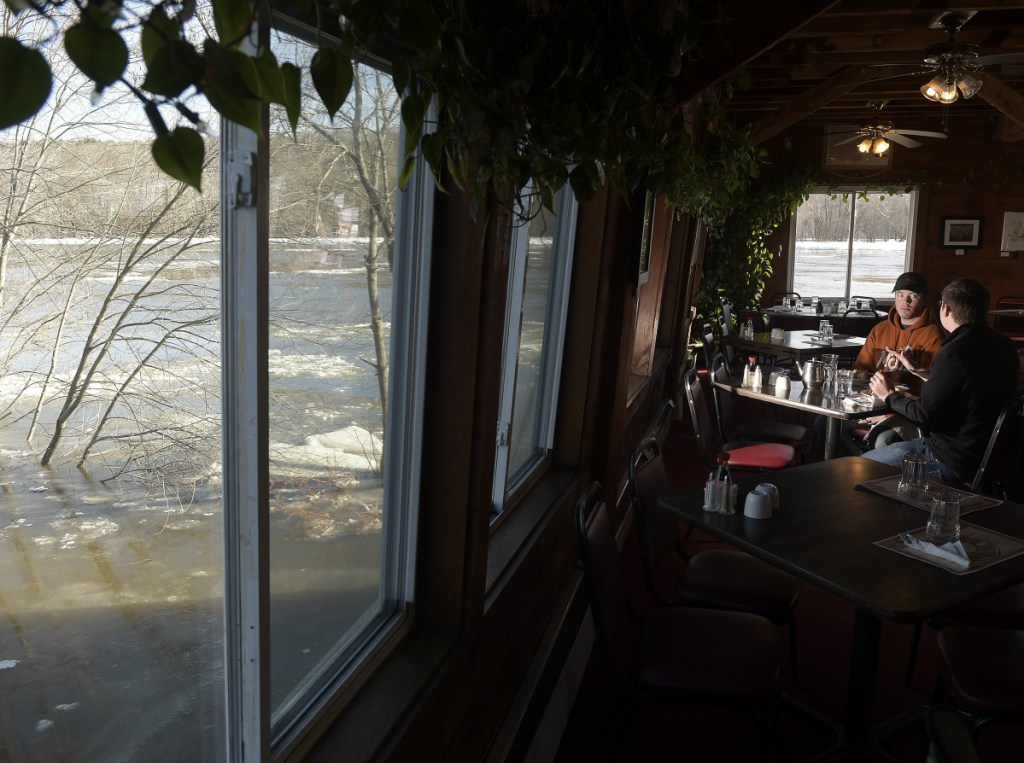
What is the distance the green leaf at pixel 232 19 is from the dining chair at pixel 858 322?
10.1 m

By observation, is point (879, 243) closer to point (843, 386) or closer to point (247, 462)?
point (843, 386)

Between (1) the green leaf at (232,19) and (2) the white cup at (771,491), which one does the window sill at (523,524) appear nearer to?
(2) the white cup at (771,491)

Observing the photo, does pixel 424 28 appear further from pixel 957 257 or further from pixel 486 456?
pixel 957 257

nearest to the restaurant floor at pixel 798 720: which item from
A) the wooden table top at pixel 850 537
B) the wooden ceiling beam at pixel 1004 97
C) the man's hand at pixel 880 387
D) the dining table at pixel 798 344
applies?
the wooden table top at pixel 850 537

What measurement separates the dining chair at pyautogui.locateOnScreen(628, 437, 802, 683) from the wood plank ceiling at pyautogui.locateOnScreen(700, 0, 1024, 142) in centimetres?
153

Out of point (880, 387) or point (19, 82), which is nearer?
point (19, 82)

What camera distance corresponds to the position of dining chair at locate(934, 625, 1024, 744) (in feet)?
8.06

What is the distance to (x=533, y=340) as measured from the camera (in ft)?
11.9

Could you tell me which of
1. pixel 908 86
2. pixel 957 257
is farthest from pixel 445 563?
pixel 957 257

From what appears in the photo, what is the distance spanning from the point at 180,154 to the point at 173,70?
67 millimetres

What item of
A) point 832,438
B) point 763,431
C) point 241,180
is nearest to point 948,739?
point 241,180

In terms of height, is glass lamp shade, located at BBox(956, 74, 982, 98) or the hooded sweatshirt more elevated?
glass lamp shade, located at BBox(956, 74, 982, 98)

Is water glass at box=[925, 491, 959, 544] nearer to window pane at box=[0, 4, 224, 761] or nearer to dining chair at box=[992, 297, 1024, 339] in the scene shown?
window pane at box=[0, 4, 224, 761]

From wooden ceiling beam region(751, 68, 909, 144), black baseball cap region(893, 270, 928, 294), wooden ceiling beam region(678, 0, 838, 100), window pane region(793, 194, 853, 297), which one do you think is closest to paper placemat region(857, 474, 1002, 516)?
wooden ceiling beam region(678, 0, 838, 100)
